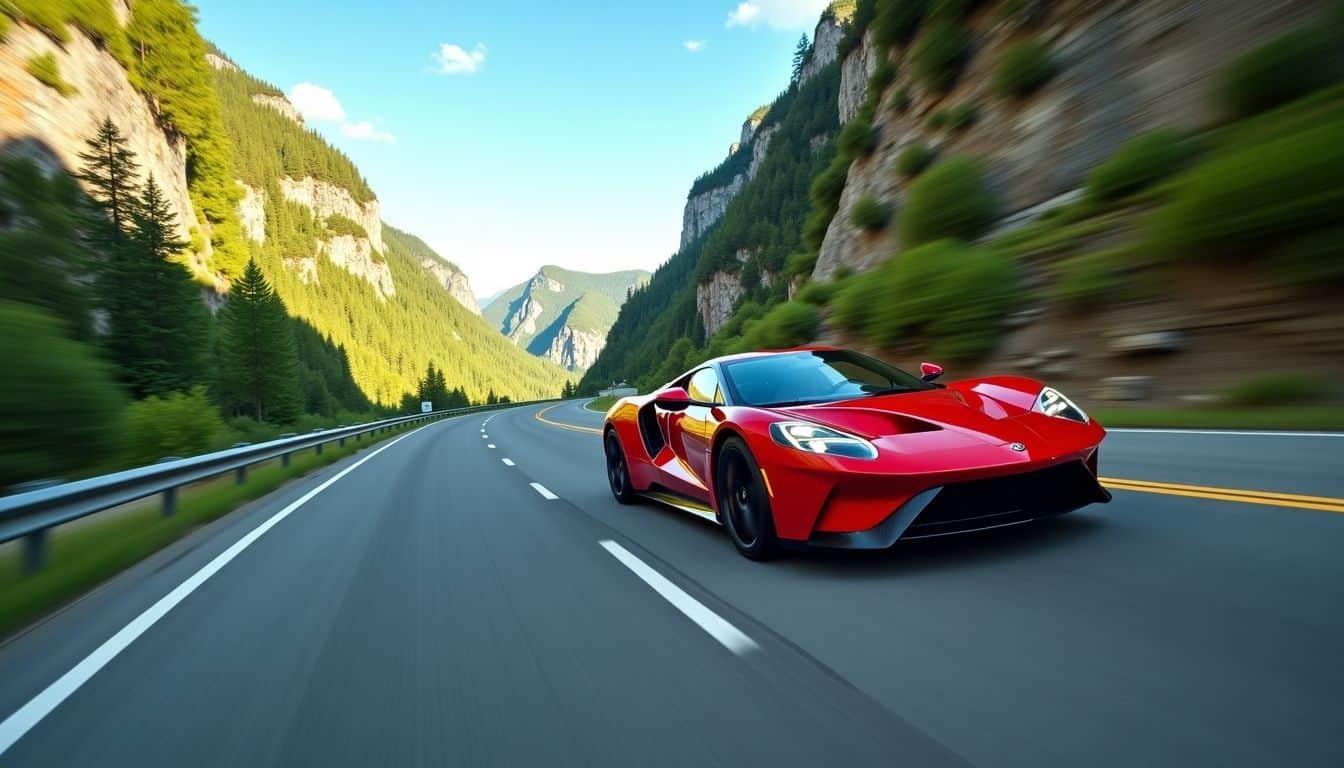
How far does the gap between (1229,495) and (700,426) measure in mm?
3212

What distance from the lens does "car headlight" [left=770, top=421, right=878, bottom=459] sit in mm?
3596

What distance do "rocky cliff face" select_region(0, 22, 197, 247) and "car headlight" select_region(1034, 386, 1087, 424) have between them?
42847mm

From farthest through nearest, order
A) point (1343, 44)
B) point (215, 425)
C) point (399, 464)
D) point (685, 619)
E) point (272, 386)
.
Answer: point (272, 386) → point (215, 425) → point (399, 464) → point (1343, 44) → point (685, 619)

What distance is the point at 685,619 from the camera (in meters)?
3.39

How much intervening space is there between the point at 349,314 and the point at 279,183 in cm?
3880

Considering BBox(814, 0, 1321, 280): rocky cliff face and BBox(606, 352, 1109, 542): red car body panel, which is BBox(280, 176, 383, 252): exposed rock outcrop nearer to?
BBox(814, 0, 1321, 280): rocky cliff face

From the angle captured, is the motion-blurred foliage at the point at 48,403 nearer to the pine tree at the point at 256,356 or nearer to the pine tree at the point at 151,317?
the pine tree at the point at 151,317

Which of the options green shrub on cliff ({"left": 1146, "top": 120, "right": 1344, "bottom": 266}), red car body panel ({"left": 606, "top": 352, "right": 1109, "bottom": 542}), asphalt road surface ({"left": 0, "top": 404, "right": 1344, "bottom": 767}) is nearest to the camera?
asphalt road surface ({"left": 0, "top": 404, "right": 1344, "bottom": 767})

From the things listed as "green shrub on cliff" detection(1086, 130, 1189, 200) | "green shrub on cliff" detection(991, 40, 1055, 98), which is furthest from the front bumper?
"green shrub on cliff" detection(991, 40, 1055, 98)

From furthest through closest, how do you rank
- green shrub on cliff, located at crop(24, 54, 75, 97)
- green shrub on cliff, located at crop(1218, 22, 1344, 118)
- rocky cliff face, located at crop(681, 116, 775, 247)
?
1. rocky cliff face, located at crop(681, 116, 775, 247)
2. green shrub on cliff, located at crop(24, 54, 75, 97)
3. green shrub on cliff, located at crop(1218, 22, 1344, 118)

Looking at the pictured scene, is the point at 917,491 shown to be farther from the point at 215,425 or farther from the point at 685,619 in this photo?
the point at 215,425

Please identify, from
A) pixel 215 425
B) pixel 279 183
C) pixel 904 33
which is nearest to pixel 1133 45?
pixel 904 33

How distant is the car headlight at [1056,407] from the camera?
4.12 m

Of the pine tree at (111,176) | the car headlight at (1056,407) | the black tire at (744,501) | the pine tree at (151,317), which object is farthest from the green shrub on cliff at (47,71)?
the car headlight at (1056,407)
